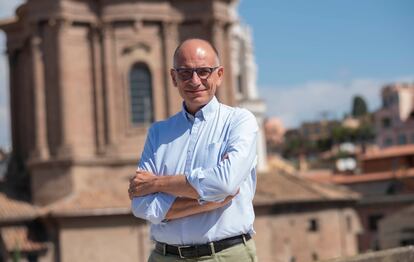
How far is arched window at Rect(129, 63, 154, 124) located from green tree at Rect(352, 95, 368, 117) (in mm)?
129164

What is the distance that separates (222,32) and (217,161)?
29.6m

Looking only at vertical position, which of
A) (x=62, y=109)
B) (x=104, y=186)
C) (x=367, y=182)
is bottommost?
(x=367, y=182)

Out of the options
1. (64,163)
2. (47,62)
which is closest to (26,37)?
(47,62)

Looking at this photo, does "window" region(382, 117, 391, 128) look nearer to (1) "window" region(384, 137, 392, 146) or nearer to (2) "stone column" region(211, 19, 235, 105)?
(1) "window" region(384, 137, 392, 146)

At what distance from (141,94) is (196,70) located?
28.2m

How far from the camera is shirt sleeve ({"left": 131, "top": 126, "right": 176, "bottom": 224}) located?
4840 mm

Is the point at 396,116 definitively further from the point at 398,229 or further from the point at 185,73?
the point at 185,73

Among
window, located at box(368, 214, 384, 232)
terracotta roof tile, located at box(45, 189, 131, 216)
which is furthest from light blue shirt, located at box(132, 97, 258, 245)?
window, located at box(368, 214, 384, 232)

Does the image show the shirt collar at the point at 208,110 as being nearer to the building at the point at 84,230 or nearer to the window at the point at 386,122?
the building at the point at 84,230

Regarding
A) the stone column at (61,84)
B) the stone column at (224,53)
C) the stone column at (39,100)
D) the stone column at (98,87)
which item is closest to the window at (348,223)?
the stone column at (224,53)

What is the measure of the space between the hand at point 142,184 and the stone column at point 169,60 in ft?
90.7

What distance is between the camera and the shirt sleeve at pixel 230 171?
4660 mm

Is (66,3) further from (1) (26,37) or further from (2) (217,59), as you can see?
(2) (217,59)

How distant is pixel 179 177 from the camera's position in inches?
188
